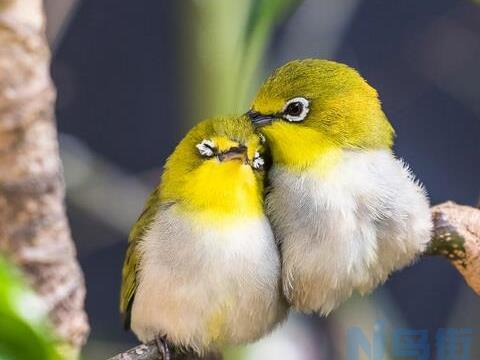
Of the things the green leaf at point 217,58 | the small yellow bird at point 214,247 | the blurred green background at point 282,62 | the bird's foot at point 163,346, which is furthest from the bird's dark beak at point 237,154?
the blurred green background at point 282,62

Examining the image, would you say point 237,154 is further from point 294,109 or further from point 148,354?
point 148,354

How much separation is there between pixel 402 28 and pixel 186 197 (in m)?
1.20

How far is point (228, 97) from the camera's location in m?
1.33

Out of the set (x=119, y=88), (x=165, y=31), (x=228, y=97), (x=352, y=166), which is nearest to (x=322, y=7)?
(x=165, y=31)

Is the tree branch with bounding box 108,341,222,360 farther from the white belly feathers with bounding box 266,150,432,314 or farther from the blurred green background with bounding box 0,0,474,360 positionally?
the blurred green background with bounding box 0,0,474,360

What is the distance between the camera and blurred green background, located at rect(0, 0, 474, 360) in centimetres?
185

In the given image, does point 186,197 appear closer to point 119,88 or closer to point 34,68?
point 34,68

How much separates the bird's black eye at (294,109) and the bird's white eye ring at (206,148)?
0.31ft

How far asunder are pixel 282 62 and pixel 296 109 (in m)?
0.97

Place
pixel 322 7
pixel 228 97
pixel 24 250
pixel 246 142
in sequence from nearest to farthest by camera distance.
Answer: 1. pixel 246 142
2. pixel 24 250
3. pixel 228 97
4. pixel 322 7

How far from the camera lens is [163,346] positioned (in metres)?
0.97

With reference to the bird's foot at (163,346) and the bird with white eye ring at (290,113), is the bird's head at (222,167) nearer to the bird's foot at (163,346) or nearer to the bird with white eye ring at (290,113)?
the bird with white eye ring at (290,113)
